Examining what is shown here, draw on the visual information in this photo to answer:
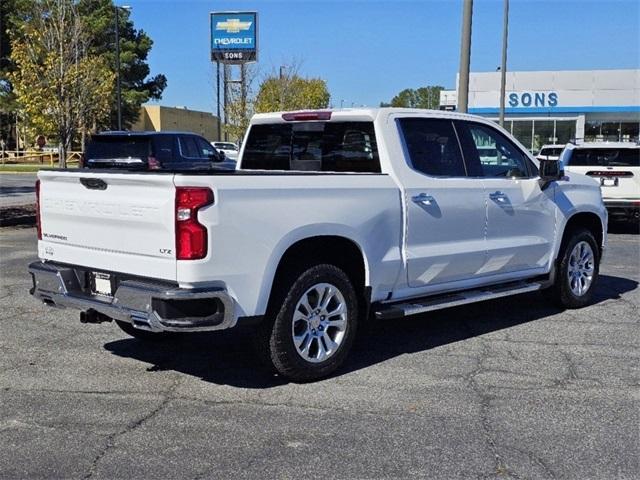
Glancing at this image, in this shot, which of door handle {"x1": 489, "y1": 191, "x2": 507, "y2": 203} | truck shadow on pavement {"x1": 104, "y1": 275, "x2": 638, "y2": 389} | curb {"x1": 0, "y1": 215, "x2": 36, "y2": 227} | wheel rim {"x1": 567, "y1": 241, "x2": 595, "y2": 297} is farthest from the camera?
curb {"x1": 0, "y1": 215, "x2": 36, "y2": 227}

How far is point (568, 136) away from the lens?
3756 cm

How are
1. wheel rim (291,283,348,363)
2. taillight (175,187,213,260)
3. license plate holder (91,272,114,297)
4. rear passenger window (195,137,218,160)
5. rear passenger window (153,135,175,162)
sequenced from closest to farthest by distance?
taillight (175,187,213,260)
license plate holder (91,272,114,297)
wheel rim (291,283,348,363)
rear passenger window (153,135,175,162)
rear passenger window (195,137,218,160)

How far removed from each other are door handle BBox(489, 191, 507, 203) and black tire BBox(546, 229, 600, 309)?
1287 millimetres

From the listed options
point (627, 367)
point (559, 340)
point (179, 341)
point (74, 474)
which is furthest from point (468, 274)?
point (74, 474)

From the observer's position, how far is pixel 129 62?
5422 centimetres

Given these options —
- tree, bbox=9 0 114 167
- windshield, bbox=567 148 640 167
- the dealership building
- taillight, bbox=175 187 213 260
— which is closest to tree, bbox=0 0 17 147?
tree, bbox=9 0 114 167

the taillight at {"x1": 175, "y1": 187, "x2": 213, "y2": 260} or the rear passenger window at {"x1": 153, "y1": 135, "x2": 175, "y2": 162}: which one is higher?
the rear passenger window at {"x1": 153, "y1": 135, "x2": 175, "y2": 162}

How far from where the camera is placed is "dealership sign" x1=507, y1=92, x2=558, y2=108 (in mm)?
36838

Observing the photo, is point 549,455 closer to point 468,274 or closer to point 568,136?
point 468,274

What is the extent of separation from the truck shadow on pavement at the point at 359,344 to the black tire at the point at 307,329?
0.21m

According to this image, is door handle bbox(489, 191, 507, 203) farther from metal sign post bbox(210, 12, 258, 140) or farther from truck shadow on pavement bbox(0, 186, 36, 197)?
metal sign post bbox(210, 12, 258, 140)

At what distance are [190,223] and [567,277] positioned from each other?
15.1 ft

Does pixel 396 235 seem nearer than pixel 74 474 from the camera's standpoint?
No

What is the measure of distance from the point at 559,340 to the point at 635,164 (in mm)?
8931
